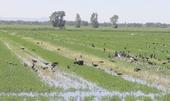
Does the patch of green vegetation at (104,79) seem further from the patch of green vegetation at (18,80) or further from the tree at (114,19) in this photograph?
the tree at (114,19)

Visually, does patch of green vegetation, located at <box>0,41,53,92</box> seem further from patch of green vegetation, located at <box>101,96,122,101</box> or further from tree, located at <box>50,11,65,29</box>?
tree, located at <box>50,11,65,29</box>

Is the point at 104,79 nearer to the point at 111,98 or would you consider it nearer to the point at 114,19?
the point at 111,98

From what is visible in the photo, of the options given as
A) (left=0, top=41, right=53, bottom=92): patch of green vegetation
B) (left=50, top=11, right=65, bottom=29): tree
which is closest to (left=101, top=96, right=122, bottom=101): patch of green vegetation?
(left=0, top=41, right=53, bottom=92): patch of green vegetation

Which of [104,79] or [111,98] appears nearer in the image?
[111,98]

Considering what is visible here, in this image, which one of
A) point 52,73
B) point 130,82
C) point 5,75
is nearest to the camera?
point 130,82

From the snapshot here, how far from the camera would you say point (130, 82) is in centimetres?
2389

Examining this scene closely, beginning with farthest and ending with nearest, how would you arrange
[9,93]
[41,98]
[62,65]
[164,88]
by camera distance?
[62,65]
[164,88]
[9,93]
[41,98]

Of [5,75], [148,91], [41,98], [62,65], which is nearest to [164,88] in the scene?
[148,91]

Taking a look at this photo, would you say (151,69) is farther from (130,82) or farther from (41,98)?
(41,98)

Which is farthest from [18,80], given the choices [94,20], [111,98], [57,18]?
[94,20]

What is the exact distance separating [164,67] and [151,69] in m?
1.49

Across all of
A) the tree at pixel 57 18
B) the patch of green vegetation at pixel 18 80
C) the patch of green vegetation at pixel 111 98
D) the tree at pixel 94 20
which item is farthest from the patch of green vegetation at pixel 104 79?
the tree at pixel 94 20

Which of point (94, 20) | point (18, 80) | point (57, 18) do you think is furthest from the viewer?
point (94, 20)

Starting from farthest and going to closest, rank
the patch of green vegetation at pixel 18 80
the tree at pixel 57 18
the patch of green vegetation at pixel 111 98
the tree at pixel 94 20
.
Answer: the tree at pixel 94 20, the tree at pixel 57 18, the patch of green vegetation at pixel 18 80, the patch of green vegetation at pixel 111 98
